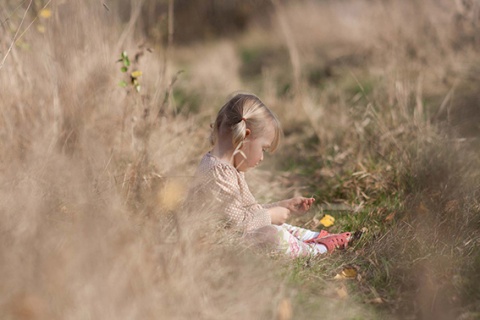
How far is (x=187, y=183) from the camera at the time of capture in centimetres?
322

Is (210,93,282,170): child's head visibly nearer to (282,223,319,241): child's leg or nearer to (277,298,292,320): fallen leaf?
(282,223,319,241): child's leg

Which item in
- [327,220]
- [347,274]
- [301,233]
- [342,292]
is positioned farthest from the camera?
[327,220]

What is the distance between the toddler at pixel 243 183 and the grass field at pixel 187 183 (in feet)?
0.34

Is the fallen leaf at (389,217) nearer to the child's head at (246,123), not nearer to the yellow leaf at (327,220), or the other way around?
the yellow leaf at (327,220)

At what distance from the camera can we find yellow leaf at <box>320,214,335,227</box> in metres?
3.54

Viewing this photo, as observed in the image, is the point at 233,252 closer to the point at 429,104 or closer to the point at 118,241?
the point at 118,241

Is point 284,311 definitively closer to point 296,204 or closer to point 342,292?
point 342,292

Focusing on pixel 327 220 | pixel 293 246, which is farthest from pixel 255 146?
pixel 327 220

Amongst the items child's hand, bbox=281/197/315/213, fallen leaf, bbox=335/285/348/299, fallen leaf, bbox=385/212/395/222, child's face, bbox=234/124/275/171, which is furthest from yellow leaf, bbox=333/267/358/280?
child's face, bbox=234/124/275/171

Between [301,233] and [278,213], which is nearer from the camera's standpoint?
[278,213]

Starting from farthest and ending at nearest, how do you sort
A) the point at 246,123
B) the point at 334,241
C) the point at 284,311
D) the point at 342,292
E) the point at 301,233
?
the point at 301,233 → the point at 334,241 → the point at 246,123 → the point at 342,292 → the point at 284,311

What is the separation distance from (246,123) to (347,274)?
806mm

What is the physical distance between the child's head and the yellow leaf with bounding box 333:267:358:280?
65cm

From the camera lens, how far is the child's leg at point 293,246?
120 inches
